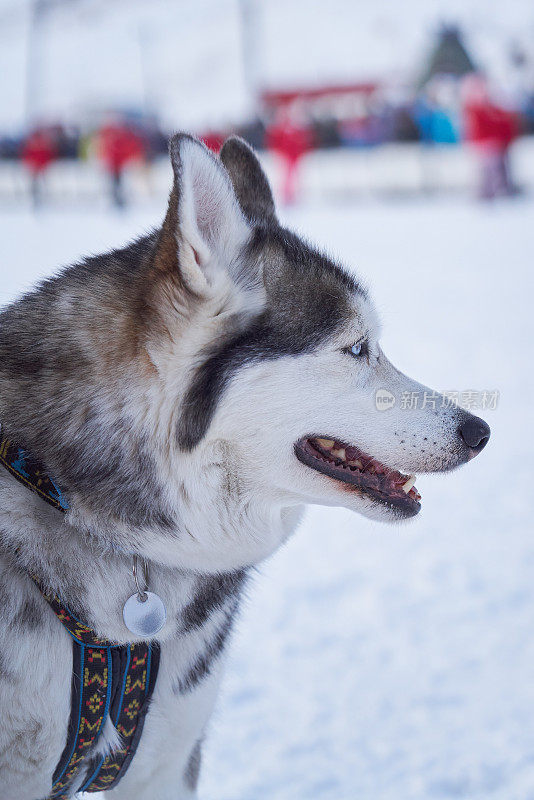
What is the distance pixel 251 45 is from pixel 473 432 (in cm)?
3608

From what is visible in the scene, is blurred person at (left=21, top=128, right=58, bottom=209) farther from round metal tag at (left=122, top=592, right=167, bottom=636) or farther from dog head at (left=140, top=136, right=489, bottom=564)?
round metal tag at (left=122, top=592, right=167, bottom=636)

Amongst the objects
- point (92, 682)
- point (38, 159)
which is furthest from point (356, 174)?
point (92, 682)

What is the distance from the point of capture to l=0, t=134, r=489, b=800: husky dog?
4.80ft

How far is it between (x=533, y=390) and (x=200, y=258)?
4.20 metres

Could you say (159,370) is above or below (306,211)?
above

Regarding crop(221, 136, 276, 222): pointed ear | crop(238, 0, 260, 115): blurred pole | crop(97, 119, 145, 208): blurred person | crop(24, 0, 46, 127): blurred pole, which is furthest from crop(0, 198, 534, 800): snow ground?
crop(24, 0, 46, 127): blurred pole

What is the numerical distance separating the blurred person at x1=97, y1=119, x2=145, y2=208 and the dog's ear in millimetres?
14184

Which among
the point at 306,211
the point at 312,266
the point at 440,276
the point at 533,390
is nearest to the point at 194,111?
the point at 306,211

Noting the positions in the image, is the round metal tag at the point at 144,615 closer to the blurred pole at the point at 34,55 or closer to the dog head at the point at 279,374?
the dog head at the point at 279,374

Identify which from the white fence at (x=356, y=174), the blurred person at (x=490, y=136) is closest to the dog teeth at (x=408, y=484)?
the blurred person at (x=490, y=136)

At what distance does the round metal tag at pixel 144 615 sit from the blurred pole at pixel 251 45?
32.7 meters

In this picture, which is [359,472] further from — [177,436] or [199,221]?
[199,221]

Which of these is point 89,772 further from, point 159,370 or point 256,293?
point 256,293

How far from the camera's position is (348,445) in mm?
1609
